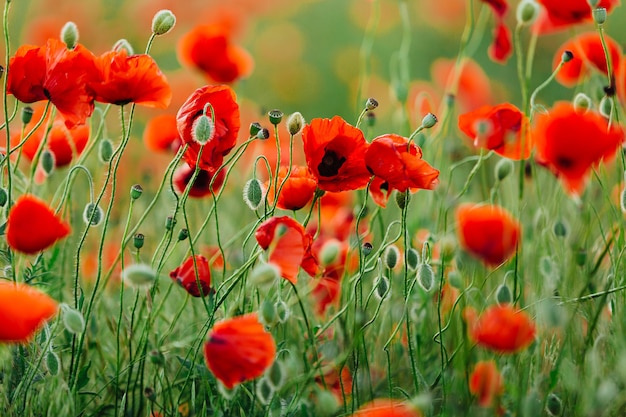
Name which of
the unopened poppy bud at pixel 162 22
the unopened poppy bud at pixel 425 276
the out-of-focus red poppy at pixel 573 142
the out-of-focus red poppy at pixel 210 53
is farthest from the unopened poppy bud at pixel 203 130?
the out-of-focus red poppy at pixel 210 53

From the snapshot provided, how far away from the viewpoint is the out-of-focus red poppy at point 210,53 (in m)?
1.95

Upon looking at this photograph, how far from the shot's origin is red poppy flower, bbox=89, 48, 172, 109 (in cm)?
121

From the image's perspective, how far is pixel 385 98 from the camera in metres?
3.98

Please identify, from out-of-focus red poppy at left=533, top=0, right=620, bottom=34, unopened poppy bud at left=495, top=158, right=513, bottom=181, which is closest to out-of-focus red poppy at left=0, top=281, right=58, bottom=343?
unopened poppy bud at left=495, top=158, right=513, bottom=181

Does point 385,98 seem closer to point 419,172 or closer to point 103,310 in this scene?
point 103,310

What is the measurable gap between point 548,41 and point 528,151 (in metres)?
3.24

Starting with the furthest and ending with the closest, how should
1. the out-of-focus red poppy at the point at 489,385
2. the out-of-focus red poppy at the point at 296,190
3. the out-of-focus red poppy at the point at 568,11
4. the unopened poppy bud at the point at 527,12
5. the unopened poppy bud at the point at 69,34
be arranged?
the out-of-focus red poppy at the point at 568,11, the unopened poppy bud at the point at 527,12, the unopened poppy bud at the point at 69,34, the out-of-focus red poppy at the point at 296,190, the out-of-focus red poppy at the point at 489,385

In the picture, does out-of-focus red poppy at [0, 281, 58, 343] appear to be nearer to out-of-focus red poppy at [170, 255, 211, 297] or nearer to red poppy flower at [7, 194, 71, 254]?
red poppy flower at [7, 194, 71, 254]

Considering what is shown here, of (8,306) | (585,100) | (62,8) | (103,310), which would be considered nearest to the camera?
(8,306)

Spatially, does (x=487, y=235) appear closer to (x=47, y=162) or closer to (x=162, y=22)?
(x=162, y=22)

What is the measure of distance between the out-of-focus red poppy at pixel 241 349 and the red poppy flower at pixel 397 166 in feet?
0.87

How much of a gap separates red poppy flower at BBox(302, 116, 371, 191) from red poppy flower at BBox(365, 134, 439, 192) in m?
0.03

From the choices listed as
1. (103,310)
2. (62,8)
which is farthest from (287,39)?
(103,310)

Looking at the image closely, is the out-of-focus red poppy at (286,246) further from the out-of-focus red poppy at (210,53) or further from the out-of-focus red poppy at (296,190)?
the out-of-focus red poppy at (210,53)
